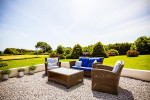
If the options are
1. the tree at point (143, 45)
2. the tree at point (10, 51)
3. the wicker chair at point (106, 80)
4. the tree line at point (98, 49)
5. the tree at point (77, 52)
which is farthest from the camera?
the tree at point (143, 45)

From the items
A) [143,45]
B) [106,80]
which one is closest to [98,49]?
[106,80]

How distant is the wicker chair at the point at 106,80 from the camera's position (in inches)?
96.8

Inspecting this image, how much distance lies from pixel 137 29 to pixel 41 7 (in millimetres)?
6957

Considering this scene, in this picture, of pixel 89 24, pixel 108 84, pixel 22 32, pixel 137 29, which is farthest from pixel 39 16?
pixel 137 29

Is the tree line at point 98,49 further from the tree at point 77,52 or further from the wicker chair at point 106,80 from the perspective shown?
the wicker chair at point 106,80

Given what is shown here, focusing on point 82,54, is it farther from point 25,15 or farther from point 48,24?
point 25,15

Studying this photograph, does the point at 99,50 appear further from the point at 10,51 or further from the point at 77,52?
the point at 10,51

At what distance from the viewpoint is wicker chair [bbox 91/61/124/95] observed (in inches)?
96.8

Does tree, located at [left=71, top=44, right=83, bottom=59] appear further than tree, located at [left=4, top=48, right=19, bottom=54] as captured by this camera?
Yes

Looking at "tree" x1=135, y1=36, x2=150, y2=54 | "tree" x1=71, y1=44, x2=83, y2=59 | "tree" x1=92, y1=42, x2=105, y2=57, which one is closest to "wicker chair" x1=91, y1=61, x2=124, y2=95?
"tree" x1=92, y1=42, x2=105, y2=57

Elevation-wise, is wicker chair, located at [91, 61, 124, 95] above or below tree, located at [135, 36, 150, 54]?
below

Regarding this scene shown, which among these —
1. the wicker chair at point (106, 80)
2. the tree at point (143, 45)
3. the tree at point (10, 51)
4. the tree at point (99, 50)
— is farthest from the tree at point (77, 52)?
the tree at point (143, 45)

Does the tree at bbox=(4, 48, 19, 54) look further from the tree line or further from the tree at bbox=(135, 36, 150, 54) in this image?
the tree at bbox=(135, 36, 150, 54)

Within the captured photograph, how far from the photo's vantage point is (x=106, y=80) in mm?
2584
